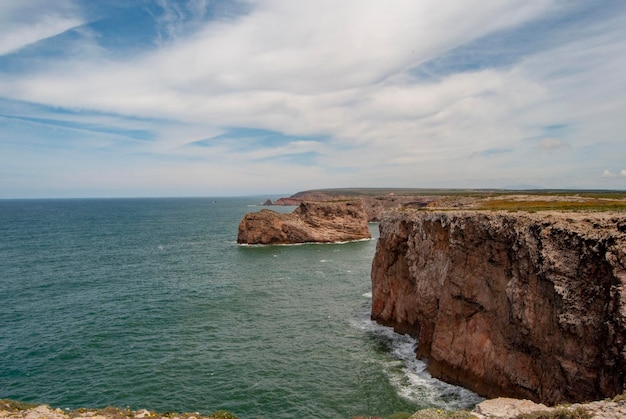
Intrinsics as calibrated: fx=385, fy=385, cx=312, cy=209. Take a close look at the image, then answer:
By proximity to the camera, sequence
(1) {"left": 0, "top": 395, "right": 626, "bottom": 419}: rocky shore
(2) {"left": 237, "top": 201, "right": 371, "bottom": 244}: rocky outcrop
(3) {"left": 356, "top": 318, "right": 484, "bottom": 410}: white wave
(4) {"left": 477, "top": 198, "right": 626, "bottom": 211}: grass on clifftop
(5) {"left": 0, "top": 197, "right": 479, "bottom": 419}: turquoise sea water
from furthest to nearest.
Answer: (2) {"left": 237, "top": 201, "right": 371, "bottom": 244}: rocky outcrop → (5) {"left": 0, "top": 197, "right": 479, "bottom": 419}: turquoise sea water → (4) {"left": 477, "top": 198, "right": 626, "bottom": 211}: grass on clifftop → (3) {"left": 356, "top": 318, "right": 484, "bottom": 410}: white wave → (1) {"left": 0, "top": 395, "right": 626, "bottom": 419}: rocky shore

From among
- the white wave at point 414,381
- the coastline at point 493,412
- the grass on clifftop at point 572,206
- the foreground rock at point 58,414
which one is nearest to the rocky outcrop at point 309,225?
the white wave at point 414,381

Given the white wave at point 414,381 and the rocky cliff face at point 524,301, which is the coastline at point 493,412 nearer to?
the rocky cliff face at point 524,301

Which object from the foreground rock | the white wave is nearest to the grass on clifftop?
the white wave

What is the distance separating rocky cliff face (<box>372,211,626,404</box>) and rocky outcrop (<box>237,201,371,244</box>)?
71680mm

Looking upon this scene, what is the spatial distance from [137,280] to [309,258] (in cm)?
3443

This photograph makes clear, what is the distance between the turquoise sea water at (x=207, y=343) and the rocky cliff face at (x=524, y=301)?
3.37 metres

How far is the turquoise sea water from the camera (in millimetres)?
27375

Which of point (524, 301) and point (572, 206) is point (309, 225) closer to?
point (572, 206)

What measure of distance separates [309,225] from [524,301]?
87.5 metres

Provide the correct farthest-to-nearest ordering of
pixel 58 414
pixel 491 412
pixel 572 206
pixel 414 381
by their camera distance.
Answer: pixel 572 206 → pixel 414 381 → pixel 491 412 → pixel 58 414

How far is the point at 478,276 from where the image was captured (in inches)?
1064

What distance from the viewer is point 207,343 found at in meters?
36.7

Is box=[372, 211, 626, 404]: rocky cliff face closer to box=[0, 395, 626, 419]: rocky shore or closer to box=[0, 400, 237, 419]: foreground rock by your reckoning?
box=[0, 395, 626, 419]: rocky shore

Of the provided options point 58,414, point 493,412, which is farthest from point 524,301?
→ point 58,414
